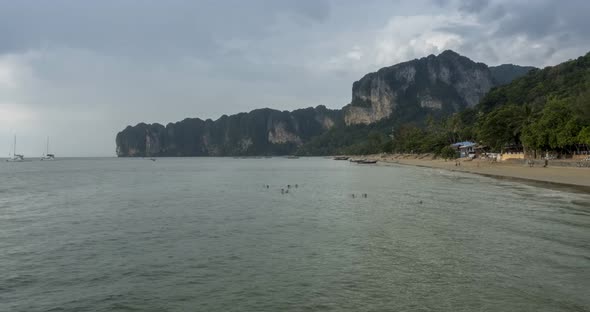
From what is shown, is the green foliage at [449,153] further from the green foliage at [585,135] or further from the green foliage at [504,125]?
the green foliage at [585,135]

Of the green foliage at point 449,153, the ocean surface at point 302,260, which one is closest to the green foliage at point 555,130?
the green foliage at point 449,153

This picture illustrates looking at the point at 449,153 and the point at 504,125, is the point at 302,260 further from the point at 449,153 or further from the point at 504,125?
the point at 449,153

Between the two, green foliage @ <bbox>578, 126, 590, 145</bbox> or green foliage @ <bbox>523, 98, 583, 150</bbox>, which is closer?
green foliage @ <bbox>578, 126, 590, 145</bbox>

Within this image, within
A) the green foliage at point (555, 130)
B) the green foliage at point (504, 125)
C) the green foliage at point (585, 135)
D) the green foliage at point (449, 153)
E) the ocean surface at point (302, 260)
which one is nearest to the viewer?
the ocean surface at point (302, 260)

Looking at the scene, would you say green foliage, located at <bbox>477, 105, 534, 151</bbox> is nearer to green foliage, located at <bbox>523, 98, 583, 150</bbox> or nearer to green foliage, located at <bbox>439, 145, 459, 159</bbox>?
green foliage, located at <bbox>523, 98, 583, 150</bbox>

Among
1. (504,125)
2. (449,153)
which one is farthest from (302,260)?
(449,153)

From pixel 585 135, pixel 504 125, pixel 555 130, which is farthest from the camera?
pixel 504 125

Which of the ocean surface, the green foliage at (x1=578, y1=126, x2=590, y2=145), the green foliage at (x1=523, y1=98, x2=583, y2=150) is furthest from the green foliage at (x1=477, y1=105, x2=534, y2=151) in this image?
the ocean surface

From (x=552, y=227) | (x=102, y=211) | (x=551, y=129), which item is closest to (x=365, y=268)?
(x=552, y=227)

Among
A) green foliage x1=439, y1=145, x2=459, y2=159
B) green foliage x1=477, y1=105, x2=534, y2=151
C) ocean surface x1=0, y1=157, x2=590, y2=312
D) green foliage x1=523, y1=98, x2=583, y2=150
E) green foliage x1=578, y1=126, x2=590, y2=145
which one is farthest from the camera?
green foliage x1=439, y1=145, x2=459, y2=159

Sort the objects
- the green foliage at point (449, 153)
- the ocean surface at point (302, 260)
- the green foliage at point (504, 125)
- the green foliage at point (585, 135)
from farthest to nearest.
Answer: the green foliage at point (449, 153) < the green foliage at point (504, 125) < the green foliage at point (585, 135) < the ocean surface at point (302, 260)

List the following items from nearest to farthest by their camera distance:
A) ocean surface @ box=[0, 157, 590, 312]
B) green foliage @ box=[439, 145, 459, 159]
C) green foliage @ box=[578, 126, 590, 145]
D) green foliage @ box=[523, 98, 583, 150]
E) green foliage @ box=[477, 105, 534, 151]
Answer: ocean surface @ box=[0, 157, 590, 312] < green foliage @ box=[578, 126, 590, 145] < green foliage @ box=[523, 98, 583, 150] < green foliage @ box=[477, 105, 534, 151] < green foliage @ box=[439, 145, 459, 159]

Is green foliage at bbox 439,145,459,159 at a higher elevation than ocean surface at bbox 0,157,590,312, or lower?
higher

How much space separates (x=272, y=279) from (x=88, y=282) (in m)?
5.07
